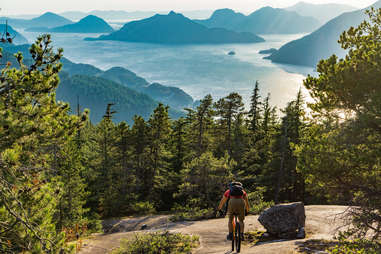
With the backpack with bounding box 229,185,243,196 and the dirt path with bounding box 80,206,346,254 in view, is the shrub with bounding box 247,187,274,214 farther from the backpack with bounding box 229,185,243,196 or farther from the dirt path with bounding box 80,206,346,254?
the backpack with bounding box 229,185,243,196

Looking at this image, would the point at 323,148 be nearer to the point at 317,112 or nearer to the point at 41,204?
the point at 317,112

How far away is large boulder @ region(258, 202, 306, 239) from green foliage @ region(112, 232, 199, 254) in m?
3.58

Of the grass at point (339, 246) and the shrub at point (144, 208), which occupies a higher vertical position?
the grass at point (339, 246)

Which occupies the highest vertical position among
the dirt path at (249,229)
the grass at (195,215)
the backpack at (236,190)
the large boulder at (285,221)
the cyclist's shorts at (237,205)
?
the backpack at (236,190)

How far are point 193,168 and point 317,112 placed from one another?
14821 mm

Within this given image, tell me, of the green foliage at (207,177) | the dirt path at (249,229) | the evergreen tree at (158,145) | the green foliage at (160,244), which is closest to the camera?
the dirt path at (249,229)

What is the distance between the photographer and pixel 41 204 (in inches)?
363

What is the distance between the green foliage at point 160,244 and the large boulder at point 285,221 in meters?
3.58

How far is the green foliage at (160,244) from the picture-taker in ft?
39.0

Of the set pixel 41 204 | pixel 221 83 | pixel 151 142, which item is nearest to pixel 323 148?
pixel 41 204

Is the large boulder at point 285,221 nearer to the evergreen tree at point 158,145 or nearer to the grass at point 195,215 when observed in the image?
the grass at point 195,215

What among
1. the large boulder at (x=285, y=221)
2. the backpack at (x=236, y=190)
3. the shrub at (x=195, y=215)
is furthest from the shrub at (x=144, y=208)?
the backpack at (x=236, y=190)

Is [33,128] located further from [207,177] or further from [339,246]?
[207,177]

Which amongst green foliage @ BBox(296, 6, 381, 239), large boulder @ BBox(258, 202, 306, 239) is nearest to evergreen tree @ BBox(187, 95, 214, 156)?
large boulder @ BBox(258, 202, 306, 239)
